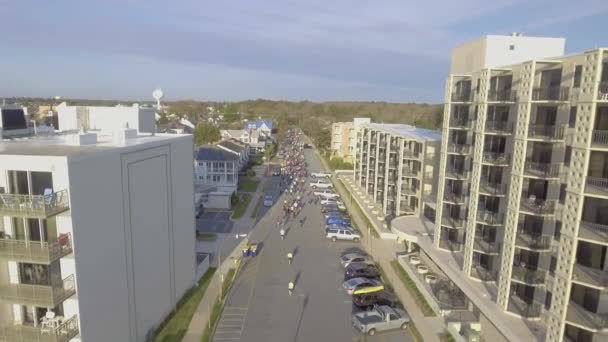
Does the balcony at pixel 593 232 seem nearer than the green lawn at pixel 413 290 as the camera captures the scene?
Yes

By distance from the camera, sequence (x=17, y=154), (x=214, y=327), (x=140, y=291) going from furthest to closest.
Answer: (x=214, y=327) → (x=140, y=291) → (x=17, y=154)

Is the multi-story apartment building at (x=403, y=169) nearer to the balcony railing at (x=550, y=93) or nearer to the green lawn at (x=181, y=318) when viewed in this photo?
the balcony railing at (x=550, y=93)

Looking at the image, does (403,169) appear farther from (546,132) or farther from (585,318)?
(585,318)

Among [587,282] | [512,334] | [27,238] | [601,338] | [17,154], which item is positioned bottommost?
[512,334]

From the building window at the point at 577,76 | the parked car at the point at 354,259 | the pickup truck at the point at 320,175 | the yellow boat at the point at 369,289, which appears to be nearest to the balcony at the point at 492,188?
the building window at the point at 577,76

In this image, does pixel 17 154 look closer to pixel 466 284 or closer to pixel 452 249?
pixel 466 284

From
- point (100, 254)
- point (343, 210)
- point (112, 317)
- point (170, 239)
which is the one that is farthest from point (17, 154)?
point (343, 210)

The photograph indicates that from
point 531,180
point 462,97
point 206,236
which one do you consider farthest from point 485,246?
point 206,236
